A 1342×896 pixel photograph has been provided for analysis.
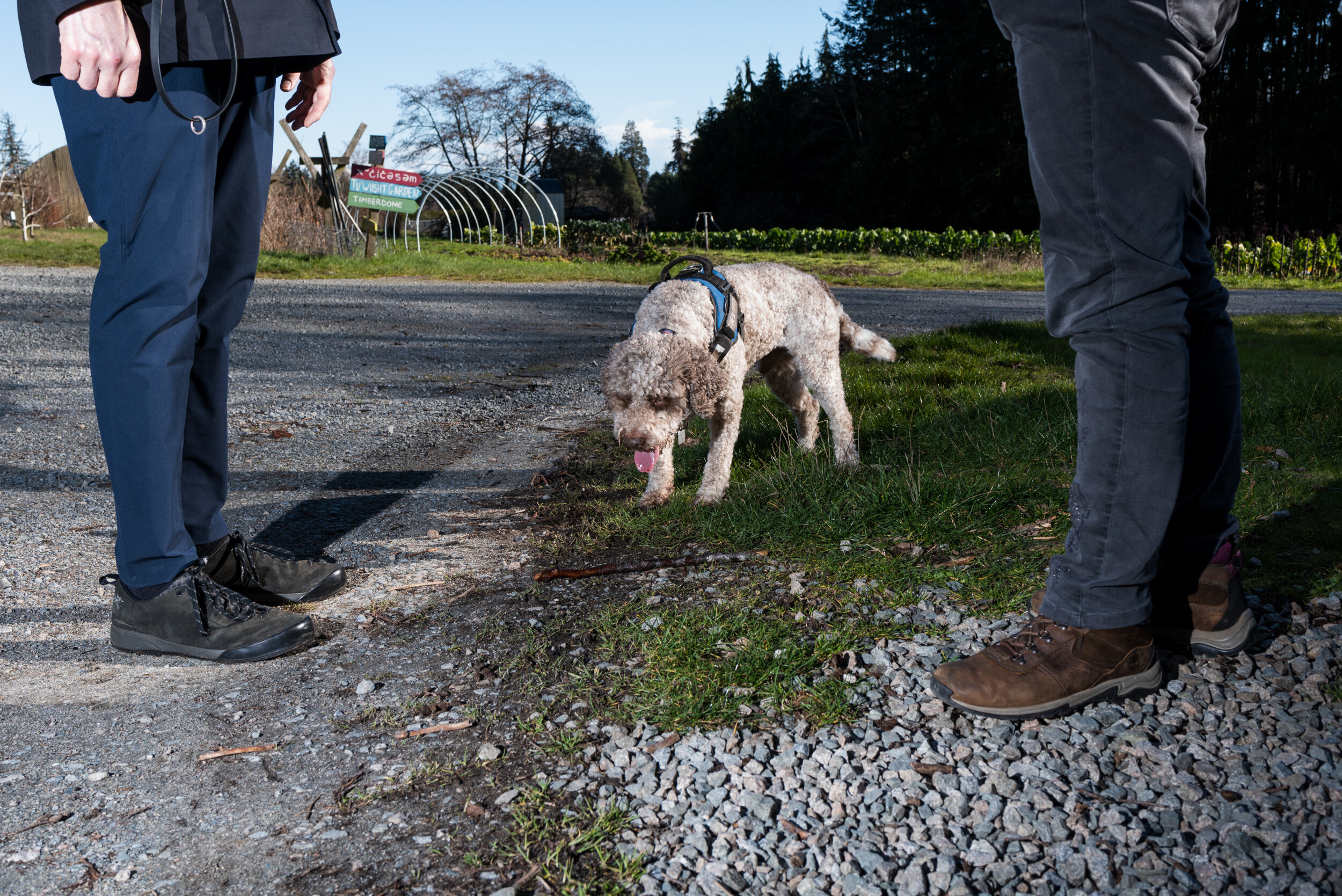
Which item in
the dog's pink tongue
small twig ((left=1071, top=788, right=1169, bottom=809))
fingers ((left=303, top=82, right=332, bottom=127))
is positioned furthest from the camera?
the dog's pink tongue

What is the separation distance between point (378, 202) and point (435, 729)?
59.2 ft

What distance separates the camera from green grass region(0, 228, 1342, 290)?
16047mm

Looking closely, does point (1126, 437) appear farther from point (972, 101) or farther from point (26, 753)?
point (972, 101)

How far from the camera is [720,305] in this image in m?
3.81

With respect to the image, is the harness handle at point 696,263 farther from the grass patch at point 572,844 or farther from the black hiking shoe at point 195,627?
the grass patch at point 572,844

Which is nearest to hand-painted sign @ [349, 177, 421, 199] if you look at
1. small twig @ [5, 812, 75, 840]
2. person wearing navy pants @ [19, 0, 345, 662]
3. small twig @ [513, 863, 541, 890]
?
person wearing navy pants @ [19, 0, 345, 662]

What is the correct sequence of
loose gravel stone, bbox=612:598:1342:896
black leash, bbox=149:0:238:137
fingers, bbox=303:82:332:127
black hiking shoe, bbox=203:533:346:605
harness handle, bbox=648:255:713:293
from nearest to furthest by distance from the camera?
loose gravel stone, bbox=612:598:1342:896 → black leash, bbox=149:0:238:137 → black hiking shoe, bbox=203:533:346:605 → fingers, bbox=303:82:332:127 → harness handle, bbox=648:255:713:293

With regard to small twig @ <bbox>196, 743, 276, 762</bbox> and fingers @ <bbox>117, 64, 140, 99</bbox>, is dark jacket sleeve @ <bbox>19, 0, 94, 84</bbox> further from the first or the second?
small twig @ <bbox>196, 743, 276, 762</bbox>

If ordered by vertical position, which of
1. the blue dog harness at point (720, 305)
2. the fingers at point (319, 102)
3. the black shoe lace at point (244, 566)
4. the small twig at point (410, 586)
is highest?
the fingers at point (319, 102)

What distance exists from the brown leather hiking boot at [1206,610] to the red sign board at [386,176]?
60.1 ft

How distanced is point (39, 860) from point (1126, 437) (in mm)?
2263

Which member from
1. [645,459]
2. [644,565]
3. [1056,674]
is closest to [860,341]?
[645,459]

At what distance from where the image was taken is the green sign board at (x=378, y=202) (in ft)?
59.4

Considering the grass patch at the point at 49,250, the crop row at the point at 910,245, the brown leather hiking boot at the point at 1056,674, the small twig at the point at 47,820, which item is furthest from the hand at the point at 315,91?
the crop row at the point at 910,245
